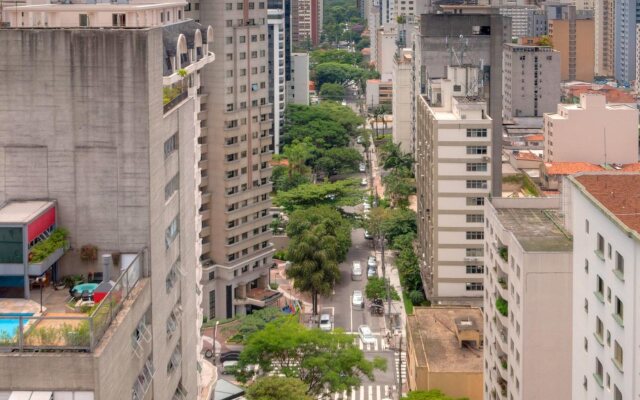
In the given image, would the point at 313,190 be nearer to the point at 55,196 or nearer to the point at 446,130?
the point at 446,130

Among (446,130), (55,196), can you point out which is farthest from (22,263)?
(446,130)

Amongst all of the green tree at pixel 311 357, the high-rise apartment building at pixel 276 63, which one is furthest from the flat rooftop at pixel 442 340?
the high-rise apartment building at pixel 276 63

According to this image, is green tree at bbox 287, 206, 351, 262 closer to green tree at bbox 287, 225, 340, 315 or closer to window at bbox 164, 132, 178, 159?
green tree at bbox 287, 225, 340, 315

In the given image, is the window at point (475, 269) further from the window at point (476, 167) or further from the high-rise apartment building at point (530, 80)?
the high-rise apartment building at point (530, 80)

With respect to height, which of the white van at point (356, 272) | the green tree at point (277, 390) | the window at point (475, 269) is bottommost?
the white van at point (356, 272)

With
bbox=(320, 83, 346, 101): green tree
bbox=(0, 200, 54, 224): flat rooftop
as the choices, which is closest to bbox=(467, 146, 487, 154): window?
bbox=(0, 200, 54, 224): flat rooftop

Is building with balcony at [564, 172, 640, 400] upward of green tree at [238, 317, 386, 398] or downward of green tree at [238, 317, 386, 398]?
upward
